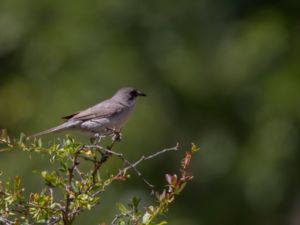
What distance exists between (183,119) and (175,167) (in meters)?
0.98

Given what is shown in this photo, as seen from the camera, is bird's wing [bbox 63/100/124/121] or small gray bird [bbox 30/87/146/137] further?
bird's wing [bbox 63/100/124/121]

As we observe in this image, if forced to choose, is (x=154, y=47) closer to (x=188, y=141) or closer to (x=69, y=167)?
(x=188, y=141)

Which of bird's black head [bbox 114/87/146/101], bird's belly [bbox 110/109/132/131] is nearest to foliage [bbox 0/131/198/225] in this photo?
bird's belly [bbox 110/109/132/131]

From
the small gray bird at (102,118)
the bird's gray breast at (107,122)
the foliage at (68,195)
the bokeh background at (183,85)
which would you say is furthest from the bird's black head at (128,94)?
the foliage at (68,195)

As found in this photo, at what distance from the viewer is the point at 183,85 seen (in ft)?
44.5

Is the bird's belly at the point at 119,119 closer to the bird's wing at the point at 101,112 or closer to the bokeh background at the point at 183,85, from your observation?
the bird's wing at the point at 101,112

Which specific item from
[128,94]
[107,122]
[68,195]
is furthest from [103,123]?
[68,195]

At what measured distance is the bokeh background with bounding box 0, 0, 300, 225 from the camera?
1277cm

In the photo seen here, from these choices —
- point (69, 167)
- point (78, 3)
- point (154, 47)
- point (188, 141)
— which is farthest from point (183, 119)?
point (69, 167)

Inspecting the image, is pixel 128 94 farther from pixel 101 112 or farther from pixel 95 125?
pixel 95 125

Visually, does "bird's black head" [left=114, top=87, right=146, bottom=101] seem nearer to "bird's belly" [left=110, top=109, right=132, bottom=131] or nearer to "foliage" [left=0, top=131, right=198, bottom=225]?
"bird's belly" [left=110, top=109, right=132, bottom=131]

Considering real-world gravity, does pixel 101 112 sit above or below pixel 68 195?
below

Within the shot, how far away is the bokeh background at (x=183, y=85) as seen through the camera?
12766mm

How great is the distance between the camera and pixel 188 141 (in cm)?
1302
